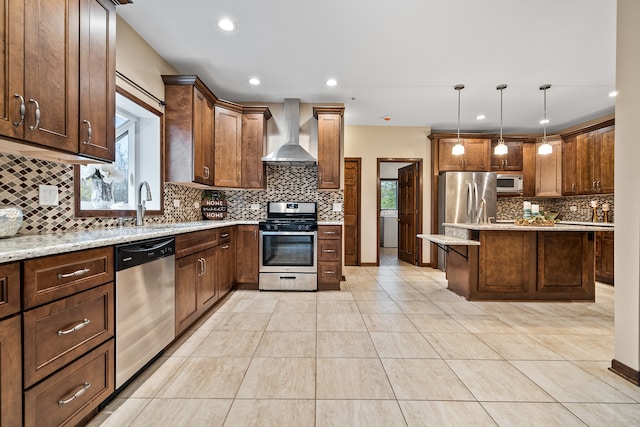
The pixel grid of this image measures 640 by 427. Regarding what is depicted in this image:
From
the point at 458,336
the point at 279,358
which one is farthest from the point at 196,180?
the point at 458,336

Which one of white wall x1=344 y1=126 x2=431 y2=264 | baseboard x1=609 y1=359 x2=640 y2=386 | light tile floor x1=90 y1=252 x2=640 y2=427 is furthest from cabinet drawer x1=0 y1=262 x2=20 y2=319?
white wall x1=344 y1=126 x2=431 y2=264

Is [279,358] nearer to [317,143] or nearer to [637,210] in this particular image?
[637,210]

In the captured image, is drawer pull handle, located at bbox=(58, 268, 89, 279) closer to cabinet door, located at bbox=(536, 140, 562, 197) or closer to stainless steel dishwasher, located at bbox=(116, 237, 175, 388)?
stainless steel dishwasher, located at bbox=(116, 237, 175, 388)

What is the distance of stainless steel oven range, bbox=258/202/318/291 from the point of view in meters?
3.76

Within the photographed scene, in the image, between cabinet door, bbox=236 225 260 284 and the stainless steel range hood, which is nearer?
cabinet door, bbox=236 225 260 284

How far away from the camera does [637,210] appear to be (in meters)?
1.76

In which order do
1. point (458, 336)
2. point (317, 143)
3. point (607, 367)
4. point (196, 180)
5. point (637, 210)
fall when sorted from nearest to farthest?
point (637, 210), point (607, 367), point (458, 336), point (196, 180), point (317, 143)

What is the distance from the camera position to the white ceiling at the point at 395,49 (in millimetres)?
2359

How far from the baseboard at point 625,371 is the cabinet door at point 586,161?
3.99m

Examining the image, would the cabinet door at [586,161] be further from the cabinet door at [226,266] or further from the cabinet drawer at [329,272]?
the cabinet door at [226,266]

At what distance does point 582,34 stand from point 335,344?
137 inches

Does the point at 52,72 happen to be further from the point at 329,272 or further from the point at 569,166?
the point at 569,166

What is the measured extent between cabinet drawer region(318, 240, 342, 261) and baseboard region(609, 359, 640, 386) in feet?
8.57

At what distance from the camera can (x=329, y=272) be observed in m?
3.86
